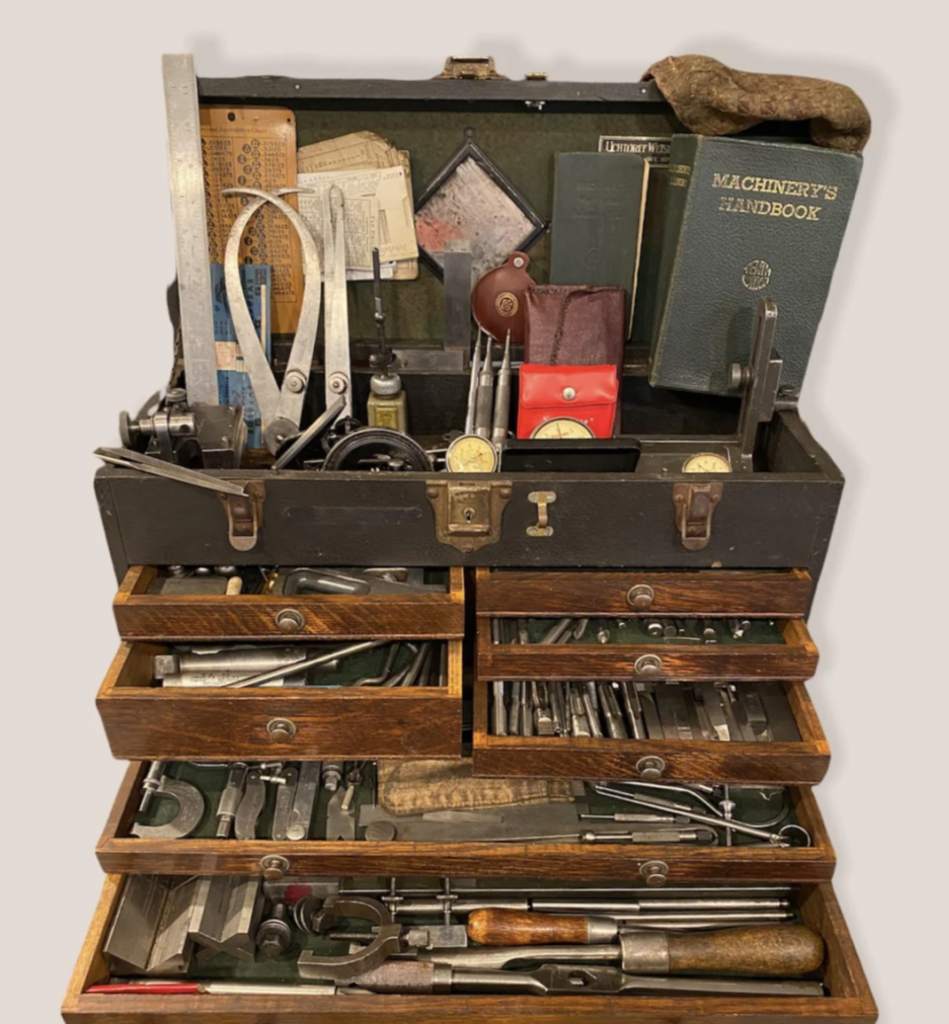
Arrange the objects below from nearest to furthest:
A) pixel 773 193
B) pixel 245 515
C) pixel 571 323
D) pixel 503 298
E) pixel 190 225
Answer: pixel 245 515, pixel 773 193, pixel 190 225, pixel 571 323, pixel 503 298

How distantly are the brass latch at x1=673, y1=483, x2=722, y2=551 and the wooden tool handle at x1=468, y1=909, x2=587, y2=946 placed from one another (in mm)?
993

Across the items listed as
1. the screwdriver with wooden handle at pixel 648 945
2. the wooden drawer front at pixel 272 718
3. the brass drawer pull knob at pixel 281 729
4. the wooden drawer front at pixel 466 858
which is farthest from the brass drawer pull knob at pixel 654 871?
the brass drawer pull knob at pixel 281 729

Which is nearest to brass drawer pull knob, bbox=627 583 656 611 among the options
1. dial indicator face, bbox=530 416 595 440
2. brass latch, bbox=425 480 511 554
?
brass latch, bbox=425 480 511 554

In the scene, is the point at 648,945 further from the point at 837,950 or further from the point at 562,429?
the point at 562,429

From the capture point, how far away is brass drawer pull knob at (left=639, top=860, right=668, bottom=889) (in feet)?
7.14

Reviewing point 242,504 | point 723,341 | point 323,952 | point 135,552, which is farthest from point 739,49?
point 323,952

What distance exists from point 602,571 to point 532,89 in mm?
1250

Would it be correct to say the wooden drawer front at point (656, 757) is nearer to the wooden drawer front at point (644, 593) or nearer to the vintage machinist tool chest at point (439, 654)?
the vintage machinist tool chest at point (439, 654)

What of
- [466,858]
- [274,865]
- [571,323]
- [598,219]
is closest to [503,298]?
[571,323]

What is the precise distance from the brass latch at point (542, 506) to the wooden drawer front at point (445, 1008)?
3.50ft

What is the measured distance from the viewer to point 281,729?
6.70 ft

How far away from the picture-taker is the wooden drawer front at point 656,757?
2.04 m

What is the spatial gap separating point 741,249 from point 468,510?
1.02 metres

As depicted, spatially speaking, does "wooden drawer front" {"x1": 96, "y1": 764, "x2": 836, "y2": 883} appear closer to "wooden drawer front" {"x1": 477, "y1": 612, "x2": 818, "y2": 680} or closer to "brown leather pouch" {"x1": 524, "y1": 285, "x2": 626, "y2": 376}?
"wooden drawer front" {"x1": 477, "y1": 612, "x2": 818, "y2": 680}
